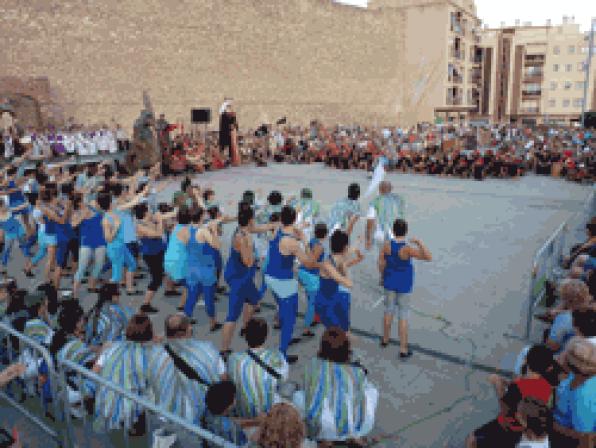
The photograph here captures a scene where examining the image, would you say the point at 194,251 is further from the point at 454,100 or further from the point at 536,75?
the point at 536,75

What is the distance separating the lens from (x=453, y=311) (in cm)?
600

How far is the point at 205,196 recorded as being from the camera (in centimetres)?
713

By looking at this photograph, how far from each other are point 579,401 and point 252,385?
77.6 inches

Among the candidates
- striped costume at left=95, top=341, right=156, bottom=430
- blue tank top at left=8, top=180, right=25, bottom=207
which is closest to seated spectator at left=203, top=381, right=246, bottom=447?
striped costume at left=95, top=341, right=156, bottom=430

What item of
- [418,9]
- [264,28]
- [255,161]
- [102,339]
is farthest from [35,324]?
[418,9]

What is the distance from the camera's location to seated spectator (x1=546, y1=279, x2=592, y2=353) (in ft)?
12.4

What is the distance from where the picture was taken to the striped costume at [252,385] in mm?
3070

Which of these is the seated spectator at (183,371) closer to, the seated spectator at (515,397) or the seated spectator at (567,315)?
the seated spectator at (515,397)

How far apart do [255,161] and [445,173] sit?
29.4 ft

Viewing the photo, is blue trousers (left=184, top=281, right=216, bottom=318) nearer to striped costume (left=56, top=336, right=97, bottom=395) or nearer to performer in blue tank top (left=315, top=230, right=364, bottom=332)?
performer in blue tank top (left=315, top=230, right=364, bottom=332)

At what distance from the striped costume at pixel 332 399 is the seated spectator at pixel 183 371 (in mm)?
610

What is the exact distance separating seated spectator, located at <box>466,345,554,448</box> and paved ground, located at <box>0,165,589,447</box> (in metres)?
0.72

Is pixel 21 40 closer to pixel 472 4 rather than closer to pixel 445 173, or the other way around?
pixel 445 173

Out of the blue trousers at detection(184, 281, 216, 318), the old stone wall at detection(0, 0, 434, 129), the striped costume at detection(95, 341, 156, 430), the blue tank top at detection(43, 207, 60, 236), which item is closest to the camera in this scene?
the striped costume at detection(95, 341, 156, 430)
